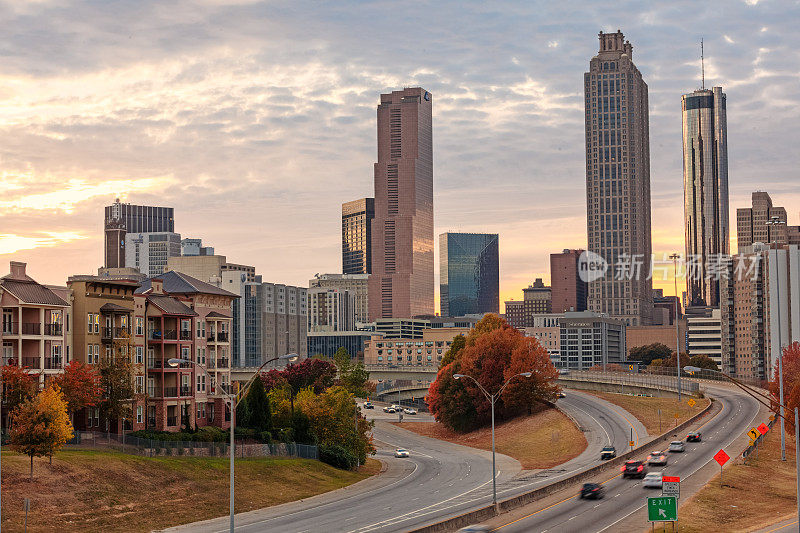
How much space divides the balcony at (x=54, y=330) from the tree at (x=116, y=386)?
4.81m

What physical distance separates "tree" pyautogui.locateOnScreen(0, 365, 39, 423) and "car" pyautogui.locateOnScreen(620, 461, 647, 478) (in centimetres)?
4817

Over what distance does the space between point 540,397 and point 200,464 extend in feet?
227

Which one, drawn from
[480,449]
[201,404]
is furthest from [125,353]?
[480,449]

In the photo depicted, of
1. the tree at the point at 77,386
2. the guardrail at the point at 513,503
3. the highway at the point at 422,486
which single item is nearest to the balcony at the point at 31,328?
the tree at the point at 77,386

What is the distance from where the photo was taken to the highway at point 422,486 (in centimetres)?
7206

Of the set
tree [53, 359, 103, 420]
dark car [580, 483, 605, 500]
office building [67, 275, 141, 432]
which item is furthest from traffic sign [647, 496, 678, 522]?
Result: office building [67, 275, 141, 432]

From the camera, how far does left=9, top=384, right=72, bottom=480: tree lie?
237ft

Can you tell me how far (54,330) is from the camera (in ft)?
312

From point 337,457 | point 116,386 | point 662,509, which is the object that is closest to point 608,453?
point 337,457

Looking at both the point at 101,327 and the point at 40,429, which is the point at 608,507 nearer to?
the point at 40,429

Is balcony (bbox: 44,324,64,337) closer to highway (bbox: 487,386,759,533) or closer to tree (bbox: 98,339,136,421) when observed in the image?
tree (bbox: 98,339,136,421)

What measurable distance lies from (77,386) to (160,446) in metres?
8.57

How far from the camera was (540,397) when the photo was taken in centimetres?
14738

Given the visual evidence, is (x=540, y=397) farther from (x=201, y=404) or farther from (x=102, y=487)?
(x=102, y=487)
